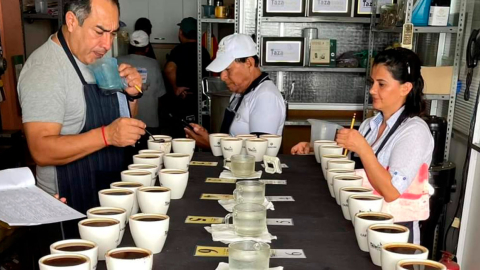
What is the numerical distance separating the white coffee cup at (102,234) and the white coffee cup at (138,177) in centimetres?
43

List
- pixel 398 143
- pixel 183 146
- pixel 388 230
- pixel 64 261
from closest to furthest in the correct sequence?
pixel 64 261 → pixel 388 230 → pixel 398 143 → pixel 183 146

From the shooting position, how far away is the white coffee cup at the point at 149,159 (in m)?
2.19

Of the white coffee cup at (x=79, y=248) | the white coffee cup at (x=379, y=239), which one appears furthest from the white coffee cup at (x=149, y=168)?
the white coffee cup at (x=379, y=239)

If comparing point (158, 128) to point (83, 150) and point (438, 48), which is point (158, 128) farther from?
point (83, 150)

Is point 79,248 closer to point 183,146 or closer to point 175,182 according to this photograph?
point 175,182

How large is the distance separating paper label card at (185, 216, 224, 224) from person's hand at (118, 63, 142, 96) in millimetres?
1061

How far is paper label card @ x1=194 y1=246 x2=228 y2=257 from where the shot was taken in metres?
1.51

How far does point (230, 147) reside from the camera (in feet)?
8.53

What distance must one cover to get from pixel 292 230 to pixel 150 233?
0.48m

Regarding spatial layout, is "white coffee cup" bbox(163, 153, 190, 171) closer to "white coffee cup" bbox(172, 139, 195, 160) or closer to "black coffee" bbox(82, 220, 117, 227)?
"white coffee cup" bbox(172, 139, 195, 160)

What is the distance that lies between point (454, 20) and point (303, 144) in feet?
5.68

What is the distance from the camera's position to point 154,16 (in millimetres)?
8164

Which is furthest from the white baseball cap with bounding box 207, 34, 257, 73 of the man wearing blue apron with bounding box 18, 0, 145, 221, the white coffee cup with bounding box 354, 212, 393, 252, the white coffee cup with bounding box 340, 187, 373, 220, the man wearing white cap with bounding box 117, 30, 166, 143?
the man wearing white cap with bounding box 117, 30, 166, 143

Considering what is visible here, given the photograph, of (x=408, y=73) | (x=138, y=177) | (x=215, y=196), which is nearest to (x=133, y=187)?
(x=138, y=177)
